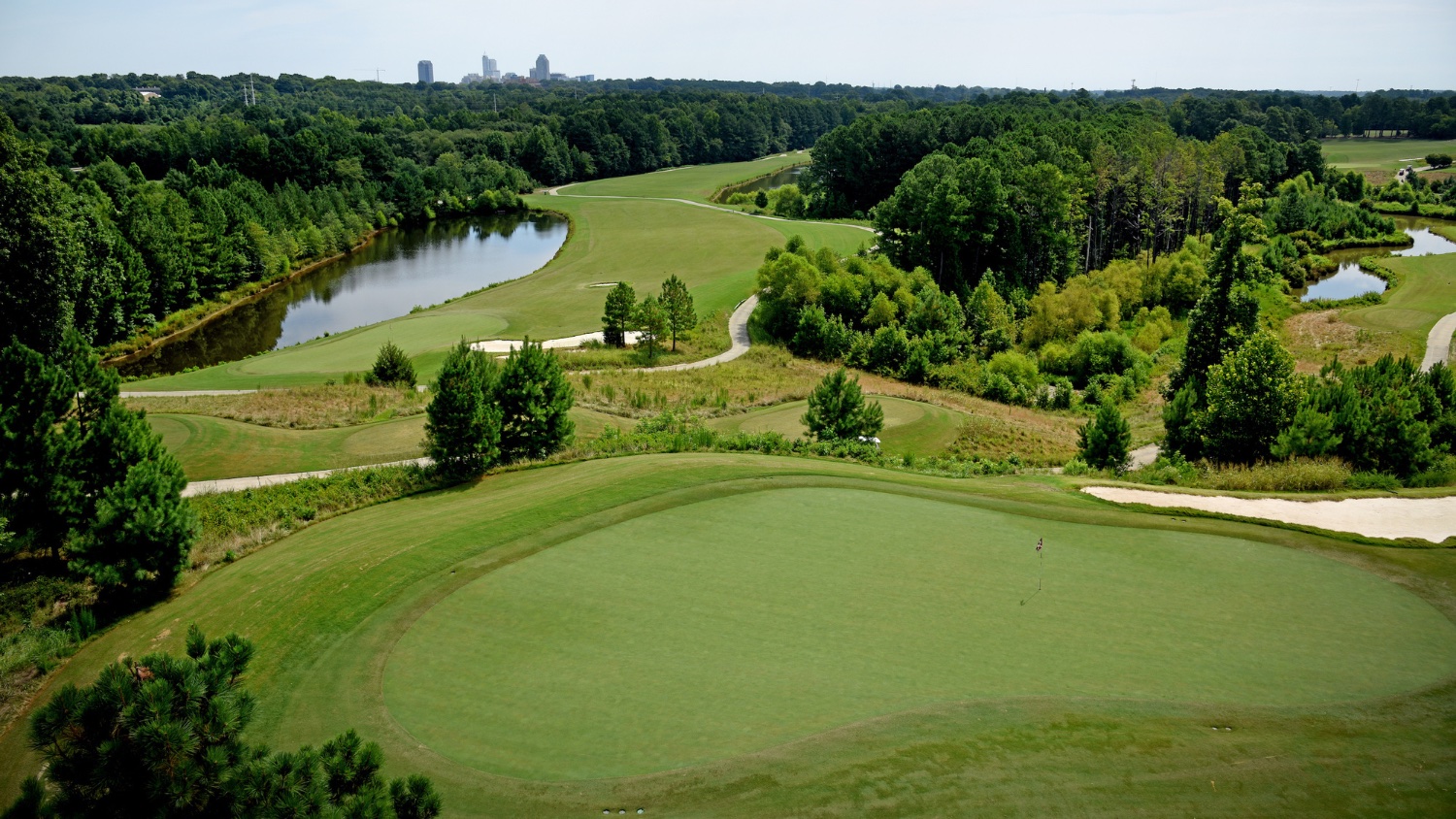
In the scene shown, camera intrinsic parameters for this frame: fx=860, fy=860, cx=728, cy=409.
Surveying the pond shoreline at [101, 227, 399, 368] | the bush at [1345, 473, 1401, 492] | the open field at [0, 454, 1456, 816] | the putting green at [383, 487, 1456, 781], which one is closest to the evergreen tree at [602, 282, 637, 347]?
the pond shoreline at [101, 227, 399, 368]

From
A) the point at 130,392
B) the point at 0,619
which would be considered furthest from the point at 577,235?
the point at 0,619

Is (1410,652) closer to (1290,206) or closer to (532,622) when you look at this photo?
(532,622)

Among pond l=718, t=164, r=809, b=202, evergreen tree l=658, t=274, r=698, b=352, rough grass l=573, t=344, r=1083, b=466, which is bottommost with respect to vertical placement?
rough grass l=573, t=344, r=1083, b=466

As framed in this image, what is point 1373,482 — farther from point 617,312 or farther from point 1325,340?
point 617,312

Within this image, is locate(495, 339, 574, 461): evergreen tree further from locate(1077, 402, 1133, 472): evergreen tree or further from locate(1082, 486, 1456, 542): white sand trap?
locate(1077, 402, 1133, 472): evergreen tree

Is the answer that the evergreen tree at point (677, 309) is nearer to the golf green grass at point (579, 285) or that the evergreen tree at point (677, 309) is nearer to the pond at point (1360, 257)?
the golf green grass at point (579, 285)
